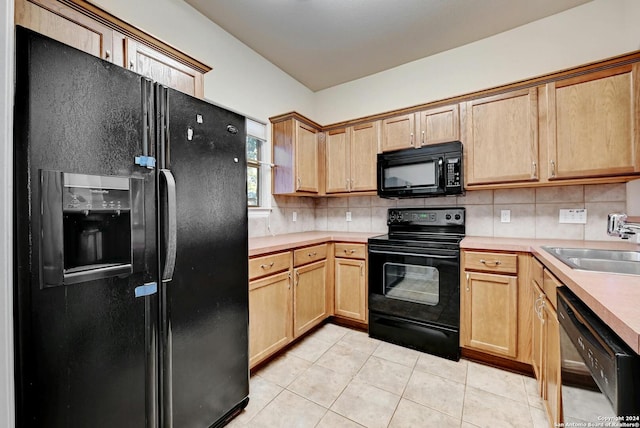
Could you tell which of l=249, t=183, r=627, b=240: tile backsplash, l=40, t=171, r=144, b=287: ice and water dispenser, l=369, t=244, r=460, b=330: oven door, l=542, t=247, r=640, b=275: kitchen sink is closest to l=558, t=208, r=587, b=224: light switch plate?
l=249, t=183, r=627, b=240: tile backsplash

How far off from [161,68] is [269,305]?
1688 mm

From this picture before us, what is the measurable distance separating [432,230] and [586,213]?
1151 mm

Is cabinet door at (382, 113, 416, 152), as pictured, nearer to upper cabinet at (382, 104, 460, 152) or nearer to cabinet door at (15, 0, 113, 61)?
upper cabinet at (382, 104, 460, 152)

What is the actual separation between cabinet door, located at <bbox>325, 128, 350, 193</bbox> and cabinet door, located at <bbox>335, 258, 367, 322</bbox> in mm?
834

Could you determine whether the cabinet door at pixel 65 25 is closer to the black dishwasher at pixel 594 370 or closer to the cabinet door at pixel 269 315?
the cabinet door at pixel 269 315

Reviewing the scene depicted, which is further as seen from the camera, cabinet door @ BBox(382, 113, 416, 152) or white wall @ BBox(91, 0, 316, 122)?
cabinet door @ BBox(382, 113, 416, 152)

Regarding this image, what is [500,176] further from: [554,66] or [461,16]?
[461,16]

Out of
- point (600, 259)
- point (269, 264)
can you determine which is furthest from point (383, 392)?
point (600, 259)

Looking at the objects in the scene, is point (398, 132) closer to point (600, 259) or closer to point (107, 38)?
point (600, 259)

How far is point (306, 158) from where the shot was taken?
2939 mm

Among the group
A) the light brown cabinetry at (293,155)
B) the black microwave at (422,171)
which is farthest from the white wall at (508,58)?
the light brown cabinetry at (293,155)

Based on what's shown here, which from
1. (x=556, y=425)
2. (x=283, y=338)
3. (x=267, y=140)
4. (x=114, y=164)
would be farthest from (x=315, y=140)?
(x=556, y=425)

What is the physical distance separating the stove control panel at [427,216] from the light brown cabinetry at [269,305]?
1299 mm

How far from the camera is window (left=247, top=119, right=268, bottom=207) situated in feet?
9.07
